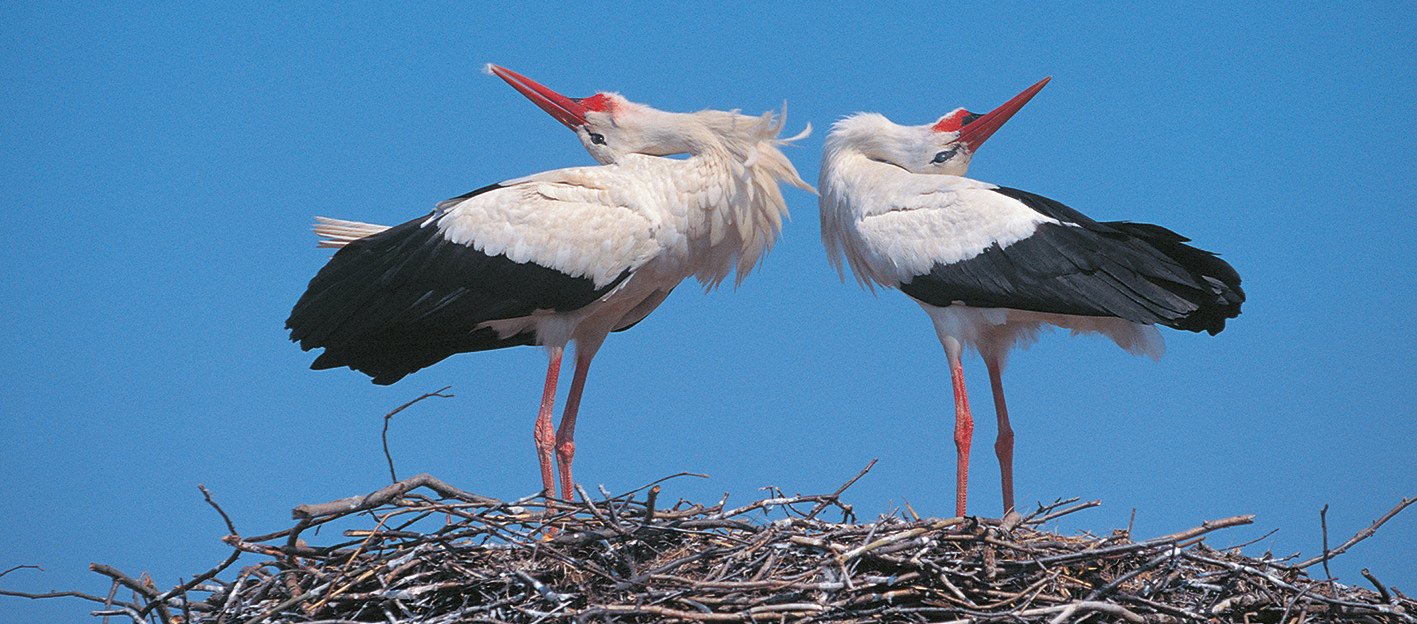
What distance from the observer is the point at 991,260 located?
660 cm

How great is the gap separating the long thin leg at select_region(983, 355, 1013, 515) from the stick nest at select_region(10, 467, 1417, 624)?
5.98 feet

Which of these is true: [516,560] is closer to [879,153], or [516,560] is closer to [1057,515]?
[1057,515]

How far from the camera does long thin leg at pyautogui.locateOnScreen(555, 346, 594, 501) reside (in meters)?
7.06

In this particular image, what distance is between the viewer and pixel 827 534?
198 inches

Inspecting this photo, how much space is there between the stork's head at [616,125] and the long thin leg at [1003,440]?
5.77 ft

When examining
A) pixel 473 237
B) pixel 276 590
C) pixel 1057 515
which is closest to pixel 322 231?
pixel 473 237

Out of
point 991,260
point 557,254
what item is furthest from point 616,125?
point 991,260

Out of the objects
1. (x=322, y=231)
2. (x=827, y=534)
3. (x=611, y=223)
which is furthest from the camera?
(x=322, y=231)

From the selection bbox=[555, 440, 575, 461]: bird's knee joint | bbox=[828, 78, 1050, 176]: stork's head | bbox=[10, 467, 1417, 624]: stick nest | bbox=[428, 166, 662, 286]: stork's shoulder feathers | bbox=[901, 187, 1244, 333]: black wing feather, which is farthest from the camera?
bbox=[828, 78, 1050, 176]: stork's head

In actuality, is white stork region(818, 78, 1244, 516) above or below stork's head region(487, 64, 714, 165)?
below

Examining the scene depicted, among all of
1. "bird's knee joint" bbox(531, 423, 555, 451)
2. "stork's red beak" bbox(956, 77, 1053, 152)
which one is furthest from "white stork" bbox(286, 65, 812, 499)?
"stork's red beak" bbox(956, 77, 1053, 152)

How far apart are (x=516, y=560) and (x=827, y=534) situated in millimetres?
1046

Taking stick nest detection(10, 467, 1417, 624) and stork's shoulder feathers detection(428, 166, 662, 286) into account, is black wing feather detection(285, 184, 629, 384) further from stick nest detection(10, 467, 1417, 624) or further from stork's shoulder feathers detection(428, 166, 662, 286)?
stick nest detection(10, 467, 1417, 624)

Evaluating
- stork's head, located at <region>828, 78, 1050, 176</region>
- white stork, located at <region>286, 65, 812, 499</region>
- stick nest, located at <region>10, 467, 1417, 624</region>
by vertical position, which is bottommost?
stick nest, located at <region>10, 467, 1417, 624</region>
